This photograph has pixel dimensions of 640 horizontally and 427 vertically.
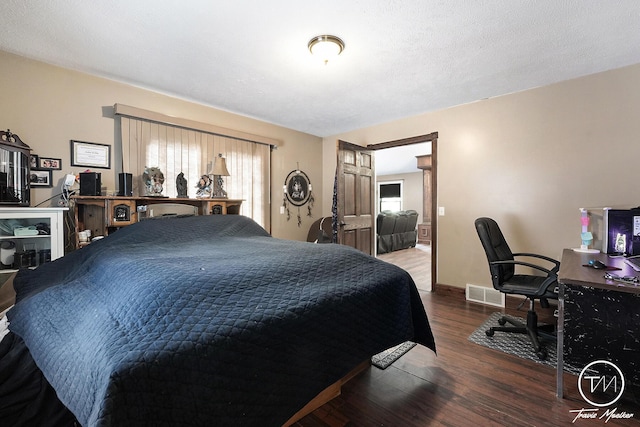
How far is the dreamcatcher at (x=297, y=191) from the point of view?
4.45 meters

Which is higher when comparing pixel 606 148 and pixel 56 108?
pixel 56 108

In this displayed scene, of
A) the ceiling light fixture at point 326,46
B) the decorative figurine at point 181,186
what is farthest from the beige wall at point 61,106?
the ceiling light fixture at point 326,46

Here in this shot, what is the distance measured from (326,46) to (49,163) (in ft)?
8.74

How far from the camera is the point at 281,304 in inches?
47.0

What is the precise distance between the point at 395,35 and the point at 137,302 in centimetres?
233

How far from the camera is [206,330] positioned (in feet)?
3.14

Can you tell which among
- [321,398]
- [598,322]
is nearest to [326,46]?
[321,398]

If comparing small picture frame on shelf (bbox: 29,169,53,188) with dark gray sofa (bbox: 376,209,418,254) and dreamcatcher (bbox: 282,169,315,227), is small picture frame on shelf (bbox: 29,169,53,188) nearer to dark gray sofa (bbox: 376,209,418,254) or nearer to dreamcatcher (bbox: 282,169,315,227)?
dreamcatcher (bbox: 282,169,315,227)

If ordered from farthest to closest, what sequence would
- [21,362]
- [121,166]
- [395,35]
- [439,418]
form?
1. [121,166]
2. [395,35]
3. [439,418]
4. [21,362]

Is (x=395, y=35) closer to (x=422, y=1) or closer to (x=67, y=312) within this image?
(x=422, y=1)

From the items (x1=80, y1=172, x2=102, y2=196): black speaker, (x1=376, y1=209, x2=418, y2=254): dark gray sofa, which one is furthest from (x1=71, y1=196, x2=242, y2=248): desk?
(x1=376, y1=209, x2=418, y2=254): dark gray sofa

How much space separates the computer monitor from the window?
23.9ft

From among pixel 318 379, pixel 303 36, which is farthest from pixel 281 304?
pixel 303 36

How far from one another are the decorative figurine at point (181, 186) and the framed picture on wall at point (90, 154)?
0.64m
